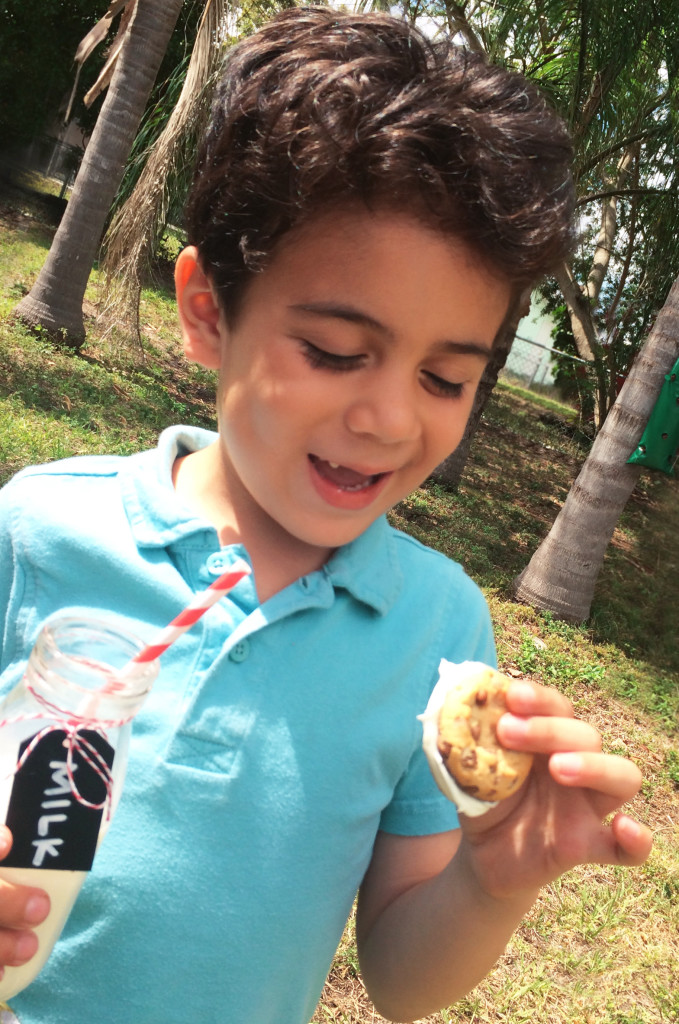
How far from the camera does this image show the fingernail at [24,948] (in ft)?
3.05

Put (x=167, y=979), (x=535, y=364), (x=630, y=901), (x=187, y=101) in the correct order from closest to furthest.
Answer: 1. (x=167, y=979)
2. (x=630, y=901)
3. (x=187, y=101)
4. (x=535, y=364)

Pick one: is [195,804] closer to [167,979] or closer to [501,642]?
[167,979]

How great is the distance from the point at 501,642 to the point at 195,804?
429 cm

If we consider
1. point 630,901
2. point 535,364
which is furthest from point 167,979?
point 535,364

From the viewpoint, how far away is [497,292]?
52.2 inches

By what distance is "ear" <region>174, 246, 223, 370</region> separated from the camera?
4.79 feet

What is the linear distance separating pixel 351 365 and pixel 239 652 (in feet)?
1.41

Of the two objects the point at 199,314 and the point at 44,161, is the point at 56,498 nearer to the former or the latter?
the point at 199,314

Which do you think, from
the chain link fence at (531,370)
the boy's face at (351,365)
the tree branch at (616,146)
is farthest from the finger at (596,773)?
the chain link fence at (531,370)

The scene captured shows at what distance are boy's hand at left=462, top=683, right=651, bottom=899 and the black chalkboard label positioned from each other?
471 mm

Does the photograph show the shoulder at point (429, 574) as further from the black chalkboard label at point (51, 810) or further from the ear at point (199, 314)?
the black chalkboard label at point (51, 810)

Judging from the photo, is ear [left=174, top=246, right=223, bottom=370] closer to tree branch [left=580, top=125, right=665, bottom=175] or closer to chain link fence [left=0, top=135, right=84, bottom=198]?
tree branch [left=580, top=125, right=665, bottom=175]

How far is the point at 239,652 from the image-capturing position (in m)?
1.26

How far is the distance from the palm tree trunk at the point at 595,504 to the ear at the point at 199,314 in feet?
16.0
